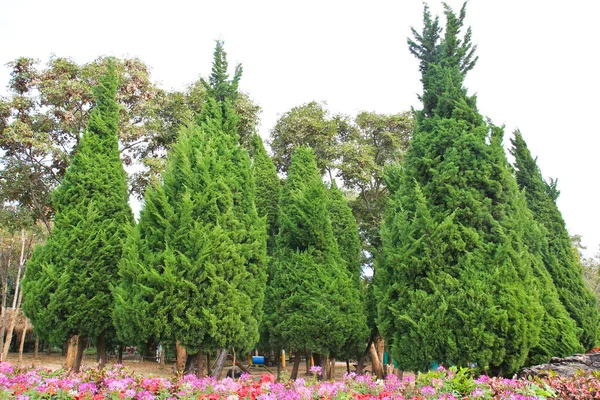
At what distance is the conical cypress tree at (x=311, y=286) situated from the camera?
1014cm

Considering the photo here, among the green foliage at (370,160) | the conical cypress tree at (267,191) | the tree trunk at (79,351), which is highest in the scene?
the green foliage at (370,160)

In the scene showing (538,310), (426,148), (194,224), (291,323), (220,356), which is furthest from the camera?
(291,323)

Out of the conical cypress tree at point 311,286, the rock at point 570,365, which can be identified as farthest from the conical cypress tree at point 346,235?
the rock at point 570,365

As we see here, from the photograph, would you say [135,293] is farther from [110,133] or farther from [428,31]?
[428,31]

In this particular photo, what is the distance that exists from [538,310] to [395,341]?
7.59 feet

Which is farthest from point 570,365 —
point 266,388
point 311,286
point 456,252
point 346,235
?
point 346,235

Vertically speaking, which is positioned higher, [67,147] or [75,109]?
[75,109]

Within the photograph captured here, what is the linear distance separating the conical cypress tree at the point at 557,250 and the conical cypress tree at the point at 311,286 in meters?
5.01

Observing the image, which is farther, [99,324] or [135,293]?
[99,324]

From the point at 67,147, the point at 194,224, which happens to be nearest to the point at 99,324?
the point at 194,224

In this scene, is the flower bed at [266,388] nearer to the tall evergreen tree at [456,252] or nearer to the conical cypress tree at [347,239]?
the tall evergreen tree at [456,252]

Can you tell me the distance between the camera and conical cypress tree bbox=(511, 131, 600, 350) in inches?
416

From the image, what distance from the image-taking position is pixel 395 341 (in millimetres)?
7164

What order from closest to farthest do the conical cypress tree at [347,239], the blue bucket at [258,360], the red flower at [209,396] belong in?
1. the red flower at [209,396]
2. the conical cypress tree at [347,239]
3. the blue bucket at [258,360]
